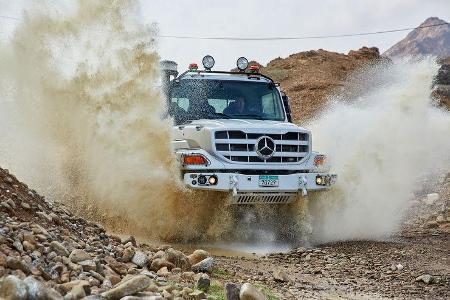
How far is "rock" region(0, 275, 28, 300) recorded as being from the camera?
364cm

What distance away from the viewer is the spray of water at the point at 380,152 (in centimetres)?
1076

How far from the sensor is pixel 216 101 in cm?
1044

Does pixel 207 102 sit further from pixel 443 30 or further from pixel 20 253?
pixel 443 30

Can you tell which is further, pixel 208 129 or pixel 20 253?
pixel 208 129

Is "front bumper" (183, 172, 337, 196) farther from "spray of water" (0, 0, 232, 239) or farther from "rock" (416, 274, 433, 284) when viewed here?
"rock" (416, 274, 433, 284)

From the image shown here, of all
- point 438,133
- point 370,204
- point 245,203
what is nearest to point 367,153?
point 370,204

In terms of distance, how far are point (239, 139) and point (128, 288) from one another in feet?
17.5

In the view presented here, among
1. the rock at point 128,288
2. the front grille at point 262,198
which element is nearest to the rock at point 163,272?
the rock at point 128,288

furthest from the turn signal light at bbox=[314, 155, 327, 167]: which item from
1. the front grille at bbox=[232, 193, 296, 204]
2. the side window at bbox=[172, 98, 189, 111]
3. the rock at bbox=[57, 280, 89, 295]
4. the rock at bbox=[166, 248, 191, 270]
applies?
the rock at bbox=[57, 280, 89, 295]

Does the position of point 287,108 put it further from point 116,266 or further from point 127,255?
point 116,266

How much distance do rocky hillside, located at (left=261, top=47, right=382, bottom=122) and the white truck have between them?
71.0 feet

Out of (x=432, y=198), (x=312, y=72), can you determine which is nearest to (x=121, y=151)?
(x=432, y=198)

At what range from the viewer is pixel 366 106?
15.8 m

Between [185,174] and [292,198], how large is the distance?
1.83 meters
